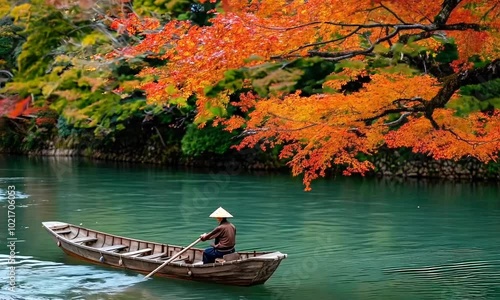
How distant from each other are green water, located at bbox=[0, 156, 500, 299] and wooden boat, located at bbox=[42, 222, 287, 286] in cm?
23

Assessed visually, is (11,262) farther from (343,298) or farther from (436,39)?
(436,39)

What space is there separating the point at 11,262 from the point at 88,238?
6.52ft

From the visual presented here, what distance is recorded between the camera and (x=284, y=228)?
24.3 m

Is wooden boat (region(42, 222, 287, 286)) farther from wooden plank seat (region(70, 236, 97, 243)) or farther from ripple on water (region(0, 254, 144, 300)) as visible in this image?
ripple on water (region(0, 254, 144, 300))

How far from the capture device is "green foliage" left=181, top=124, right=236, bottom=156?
41812 mm

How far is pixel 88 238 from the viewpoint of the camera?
778 inches

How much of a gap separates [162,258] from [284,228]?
726 cm

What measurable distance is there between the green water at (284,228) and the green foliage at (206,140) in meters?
1.29

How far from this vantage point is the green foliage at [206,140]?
4181cm

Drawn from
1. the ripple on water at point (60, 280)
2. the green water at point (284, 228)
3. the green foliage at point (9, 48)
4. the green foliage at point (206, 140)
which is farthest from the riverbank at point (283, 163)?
the ripple on water at point (60, 280)

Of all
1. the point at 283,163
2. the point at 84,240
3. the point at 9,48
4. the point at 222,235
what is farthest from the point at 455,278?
the point at 9,48

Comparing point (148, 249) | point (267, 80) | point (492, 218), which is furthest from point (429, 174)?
point (267, 80)

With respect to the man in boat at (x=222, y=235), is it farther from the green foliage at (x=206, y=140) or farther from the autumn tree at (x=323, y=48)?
the green foliage at (x=206, y=140)

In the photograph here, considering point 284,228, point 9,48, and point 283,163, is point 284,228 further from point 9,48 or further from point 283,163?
point 9,48
